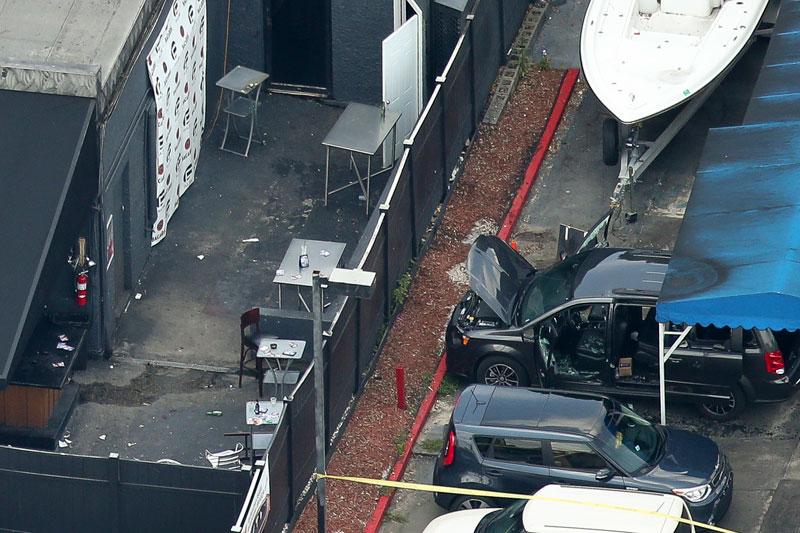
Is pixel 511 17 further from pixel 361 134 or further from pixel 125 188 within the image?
pixel 125 188

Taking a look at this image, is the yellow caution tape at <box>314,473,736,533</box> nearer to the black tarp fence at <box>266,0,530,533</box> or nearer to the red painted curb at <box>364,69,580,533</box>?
the red painted curb at <box>364,69,580,533</box>

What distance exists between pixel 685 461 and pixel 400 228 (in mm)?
5558

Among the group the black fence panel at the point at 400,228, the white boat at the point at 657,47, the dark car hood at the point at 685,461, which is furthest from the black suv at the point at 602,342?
the white boat at the point at 657,47

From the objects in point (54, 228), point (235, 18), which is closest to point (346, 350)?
point (54, 228)

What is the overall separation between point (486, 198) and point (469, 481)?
684 centimetres

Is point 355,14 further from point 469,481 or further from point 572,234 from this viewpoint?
point 469,481

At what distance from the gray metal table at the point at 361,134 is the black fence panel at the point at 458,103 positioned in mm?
929

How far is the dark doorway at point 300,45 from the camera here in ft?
94.5

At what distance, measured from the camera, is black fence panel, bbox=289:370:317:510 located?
20.8 meters

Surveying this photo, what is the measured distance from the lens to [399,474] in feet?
72.7

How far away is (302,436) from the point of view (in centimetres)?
2116

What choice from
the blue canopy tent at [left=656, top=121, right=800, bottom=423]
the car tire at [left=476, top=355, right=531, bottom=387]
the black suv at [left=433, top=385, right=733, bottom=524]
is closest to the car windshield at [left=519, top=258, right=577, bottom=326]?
the car tire at [left=476, top=355, right=531, bottom=387]

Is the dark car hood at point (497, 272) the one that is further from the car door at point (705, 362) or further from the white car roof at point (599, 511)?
the white car roof at point (599, 511)

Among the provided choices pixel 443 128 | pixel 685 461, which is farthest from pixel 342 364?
pixel 443 128
